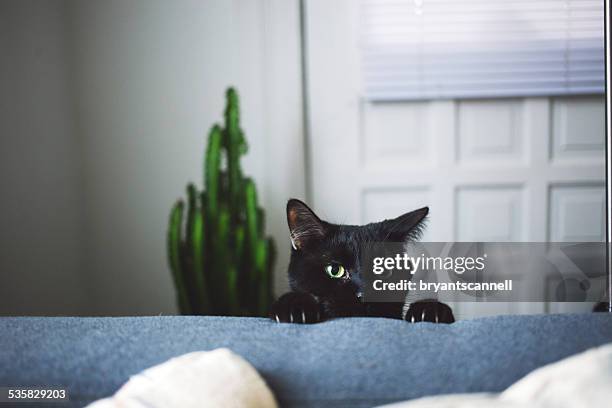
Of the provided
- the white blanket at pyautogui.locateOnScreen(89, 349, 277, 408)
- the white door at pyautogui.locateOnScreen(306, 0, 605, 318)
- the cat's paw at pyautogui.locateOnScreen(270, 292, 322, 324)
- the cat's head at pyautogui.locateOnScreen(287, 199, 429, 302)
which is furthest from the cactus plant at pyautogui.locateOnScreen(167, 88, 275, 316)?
the white blanket at pyautogui.locateOnScreen(89, 349, 277, 408)

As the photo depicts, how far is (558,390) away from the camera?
472 mm

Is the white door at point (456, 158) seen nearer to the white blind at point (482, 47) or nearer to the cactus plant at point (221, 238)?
the white blind at point (482, 47)

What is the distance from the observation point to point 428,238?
73.2 inches

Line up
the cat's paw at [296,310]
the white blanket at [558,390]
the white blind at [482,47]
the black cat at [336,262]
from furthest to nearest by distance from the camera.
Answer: the white blind at [482,47]
the black cat at [336,262]
the cat's paw at [296,310]
the white blanket at [558,390]

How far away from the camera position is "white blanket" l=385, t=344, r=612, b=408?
0.46m

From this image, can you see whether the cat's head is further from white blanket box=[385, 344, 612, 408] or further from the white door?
the white door

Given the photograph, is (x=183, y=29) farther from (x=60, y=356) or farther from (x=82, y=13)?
(x=60, y=356)

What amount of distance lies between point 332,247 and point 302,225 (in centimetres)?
7

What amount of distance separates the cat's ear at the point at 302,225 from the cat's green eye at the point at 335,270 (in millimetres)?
62

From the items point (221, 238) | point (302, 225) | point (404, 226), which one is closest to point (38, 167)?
point (221, 238)

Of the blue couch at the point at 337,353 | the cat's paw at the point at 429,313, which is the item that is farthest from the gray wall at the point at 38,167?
the cat's paw at the point at 429,313

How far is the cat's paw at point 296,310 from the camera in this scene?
67cm

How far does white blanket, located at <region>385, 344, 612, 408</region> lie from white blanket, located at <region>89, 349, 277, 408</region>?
0.47ft

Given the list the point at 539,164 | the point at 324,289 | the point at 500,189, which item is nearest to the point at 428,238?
the point at 500,189
